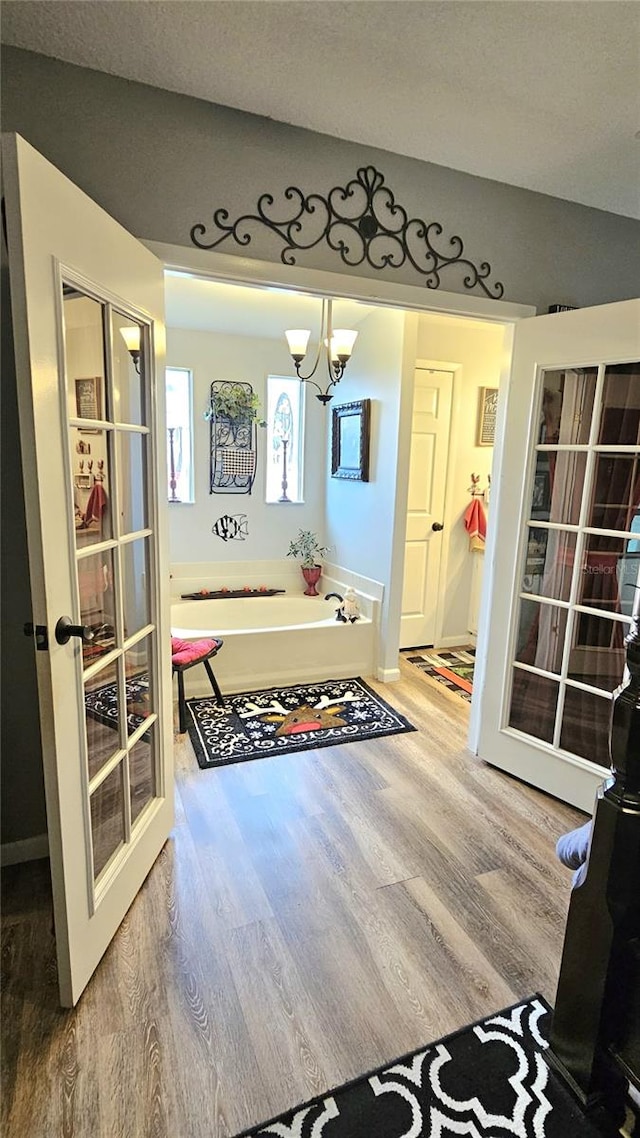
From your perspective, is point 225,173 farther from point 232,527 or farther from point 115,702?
point 232,527

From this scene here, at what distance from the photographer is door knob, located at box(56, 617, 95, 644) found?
4.18ft

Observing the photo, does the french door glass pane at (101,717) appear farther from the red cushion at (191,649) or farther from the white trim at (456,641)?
the white trim at (456,641)

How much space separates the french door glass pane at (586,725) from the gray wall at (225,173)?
1.72 metres

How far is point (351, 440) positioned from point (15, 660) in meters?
2.90

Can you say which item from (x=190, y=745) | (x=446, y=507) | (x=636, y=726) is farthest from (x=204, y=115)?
(x=446, y=507)

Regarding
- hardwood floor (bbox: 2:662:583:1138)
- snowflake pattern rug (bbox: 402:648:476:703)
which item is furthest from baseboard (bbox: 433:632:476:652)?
hardwood floor (bbox: 2:662:583:1138)

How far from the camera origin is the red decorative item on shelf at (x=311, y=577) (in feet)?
15.4

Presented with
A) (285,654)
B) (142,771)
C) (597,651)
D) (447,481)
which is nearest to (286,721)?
(285,654)

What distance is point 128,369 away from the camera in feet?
5.41

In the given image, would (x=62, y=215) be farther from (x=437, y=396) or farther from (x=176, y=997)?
(x=437, y=396)

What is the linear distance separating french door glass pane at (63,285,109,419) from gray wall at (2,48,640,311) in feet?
1.74

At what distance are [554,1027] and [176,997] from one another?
3.16 ft

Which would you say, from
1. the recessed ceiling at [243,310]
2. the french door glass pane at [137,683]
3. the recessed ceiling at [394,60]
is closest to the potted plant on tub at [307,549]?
the recessed ceiling at [243,310]

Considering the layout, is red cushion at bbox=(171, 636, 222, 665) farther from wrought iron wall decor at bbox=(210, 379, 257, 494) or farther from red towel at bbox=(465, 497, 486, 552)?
red towel at bbox=(465, 497, 486, 552)
